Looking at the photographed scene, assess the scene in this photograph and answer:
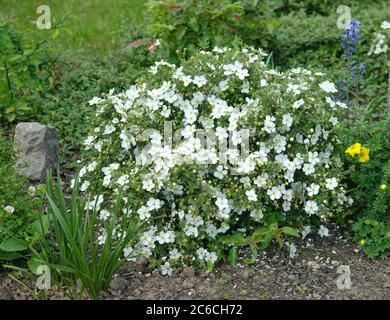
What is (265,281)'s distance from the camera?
11.8 feet

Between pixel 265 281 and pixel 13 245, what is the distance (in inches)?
50.5

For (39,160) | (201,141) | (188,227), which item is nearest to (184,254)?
(188,227)

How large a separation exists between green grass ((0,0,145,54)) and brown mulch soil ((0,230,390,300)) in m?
2.88

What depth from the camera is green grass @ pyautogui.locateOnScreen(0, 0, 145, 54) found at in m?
6.26

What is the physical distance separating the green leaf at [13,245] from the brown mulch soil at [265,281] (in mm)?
171

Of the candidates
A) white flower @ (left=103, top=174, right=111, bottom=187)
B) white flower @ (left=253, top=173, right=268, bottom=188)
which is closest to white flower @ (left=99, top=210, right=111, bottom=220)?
white flower @ (left=103, top=174, right=111, bottom=187)

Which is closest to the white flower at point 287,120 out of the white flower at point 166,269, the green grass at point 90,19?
the white flower at point 166,269

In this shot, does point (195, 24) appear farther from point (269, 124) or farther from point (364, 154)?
point (364, 154)

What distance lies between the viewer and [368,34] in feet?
19.4

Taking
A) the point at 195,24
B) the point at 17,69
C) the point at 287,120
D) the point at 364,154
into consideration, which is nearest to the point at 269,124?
the point at 287,120

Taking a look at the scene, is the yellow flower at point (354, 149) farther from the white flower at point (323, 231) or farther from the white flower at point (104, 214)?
the white flower at point (104, 214)

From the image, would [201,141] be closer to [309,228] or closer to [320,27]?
[309,228]
